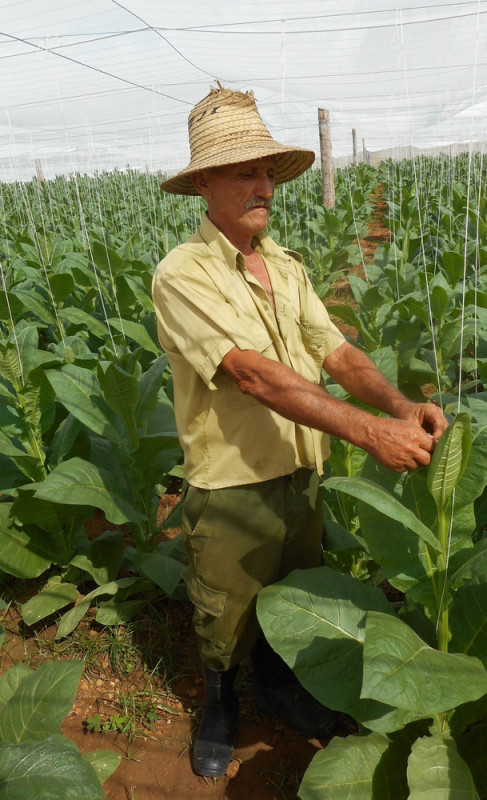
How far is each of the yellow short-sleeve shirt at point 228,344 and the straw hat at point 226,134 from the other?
0.19 metres

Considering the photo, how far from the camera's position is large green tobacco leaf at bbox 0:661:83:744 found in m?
1.50

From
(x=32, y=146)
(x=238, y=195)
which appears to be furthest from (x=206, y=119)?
(x=32, y=146)

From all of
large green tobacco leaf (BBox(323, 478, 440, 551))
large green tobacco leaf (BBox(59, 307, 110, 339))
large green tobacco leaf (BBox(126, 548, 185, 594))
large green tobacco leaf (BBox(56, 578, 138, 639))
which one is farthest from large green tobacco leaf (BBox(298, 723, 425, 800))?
large green tobacco leaf (BBox(59, 307, 110, 339))

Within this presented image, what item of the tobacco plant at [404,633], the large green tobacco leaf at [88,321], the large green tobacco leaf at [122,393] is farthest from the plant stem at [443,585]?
the large green tobacco leaf at [88,321]

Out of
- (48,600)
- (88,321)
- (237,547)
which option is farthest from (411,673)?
(88,321)

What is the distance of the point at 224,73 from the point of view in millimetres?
7375

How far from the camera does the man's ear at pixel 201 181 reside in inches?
74.4

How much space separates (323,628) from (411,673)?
423mm

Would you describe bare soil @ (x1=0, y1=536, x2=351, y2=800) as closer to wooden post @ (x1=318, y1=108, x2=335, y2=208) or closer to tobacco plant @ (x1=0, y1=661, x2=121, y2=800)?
tobacco plant @ (x1=0, y1=661, x2=121, y2=800)

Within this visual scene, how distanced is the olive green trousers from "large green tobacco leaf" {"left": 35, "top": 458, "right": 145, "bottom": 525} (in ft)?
1.40

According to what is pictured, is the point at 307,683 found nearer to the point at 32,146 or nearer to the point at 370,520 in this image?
the point at 370,520

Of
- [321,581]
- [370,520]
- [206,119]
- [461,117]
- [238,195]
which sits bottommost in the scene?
[321,581]

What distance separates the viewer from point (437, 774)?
60.6 inches

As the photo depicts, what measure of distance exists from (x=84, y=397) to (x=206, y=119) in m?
1.20
